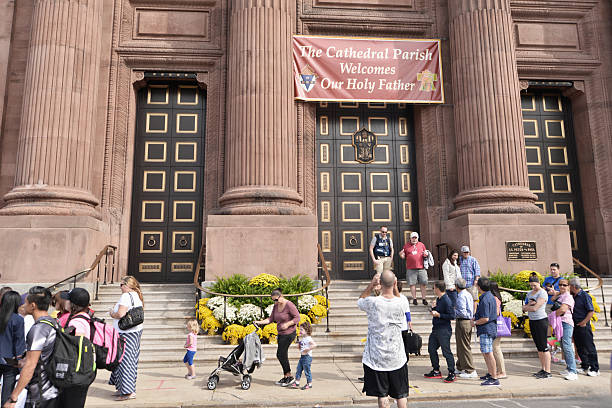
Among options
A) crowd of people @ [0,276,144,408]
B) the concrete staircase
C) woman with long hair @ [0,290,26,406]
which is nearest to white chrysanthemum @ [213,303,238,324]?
the concrete staircase

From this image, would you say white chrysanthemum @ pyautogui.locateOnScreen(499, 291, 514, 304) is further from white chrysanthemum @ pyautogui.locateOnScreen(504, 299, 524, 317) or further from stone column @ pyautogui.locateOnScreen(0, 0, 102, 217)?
stone column @ pyautogui.locateOnScreen(0, 0, 102, 217)

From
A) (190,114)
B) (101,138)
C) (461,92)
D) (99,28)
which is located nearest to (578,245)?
(461,92)

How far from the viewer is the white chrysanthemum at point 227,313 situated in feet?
35.3

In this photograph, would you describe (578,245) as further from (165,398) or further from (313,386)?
(165,398)

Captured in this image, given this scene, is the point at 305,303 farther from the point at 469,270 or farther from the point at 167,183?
the point at 167,183

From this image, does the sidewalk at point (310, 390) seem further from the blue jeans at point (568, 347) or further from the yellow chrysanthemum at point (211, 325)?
the yellow chrysanthemum at point (211, 325)

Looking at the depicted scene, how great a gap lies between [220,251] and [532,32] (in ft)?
46.8

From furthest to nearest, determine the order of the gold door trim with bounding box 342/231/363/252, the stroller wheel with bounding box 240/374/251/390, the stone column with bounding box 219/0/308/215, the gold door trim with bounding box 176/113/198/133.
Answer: the gold door trim with bounding box 176/113/198/133
the gold door trim with bounding box 342/231/363/252
the stone column with bounding box 219/0/308/215
the stroller wheel with bounding box 240/374/251/390

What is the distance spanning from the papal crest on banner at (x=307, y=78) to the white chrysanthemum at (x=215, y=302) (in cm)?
812

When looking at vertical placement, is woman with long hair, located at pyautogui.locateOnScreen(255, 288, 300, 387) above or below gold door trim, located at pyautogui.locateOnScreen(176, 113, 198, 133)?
below

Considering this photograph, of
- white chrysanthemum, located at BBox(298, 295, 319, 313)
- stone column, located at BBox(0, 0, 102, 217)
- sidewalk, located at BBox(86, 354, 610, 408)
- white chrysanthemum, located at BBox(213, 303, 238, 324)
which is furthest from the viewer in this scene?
stone column, located at BBox(0, 0, 102, 217)

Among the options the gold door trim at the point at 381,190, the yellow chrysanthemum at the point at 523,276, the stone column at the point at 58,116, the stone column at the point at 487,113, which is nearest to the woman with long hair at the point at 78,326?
the stone column at the point at 58,116

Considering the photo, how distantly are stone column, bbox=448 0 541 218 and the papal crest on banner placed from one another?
5.00 metres

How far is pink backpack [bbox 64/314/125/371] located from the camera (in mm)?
4340
